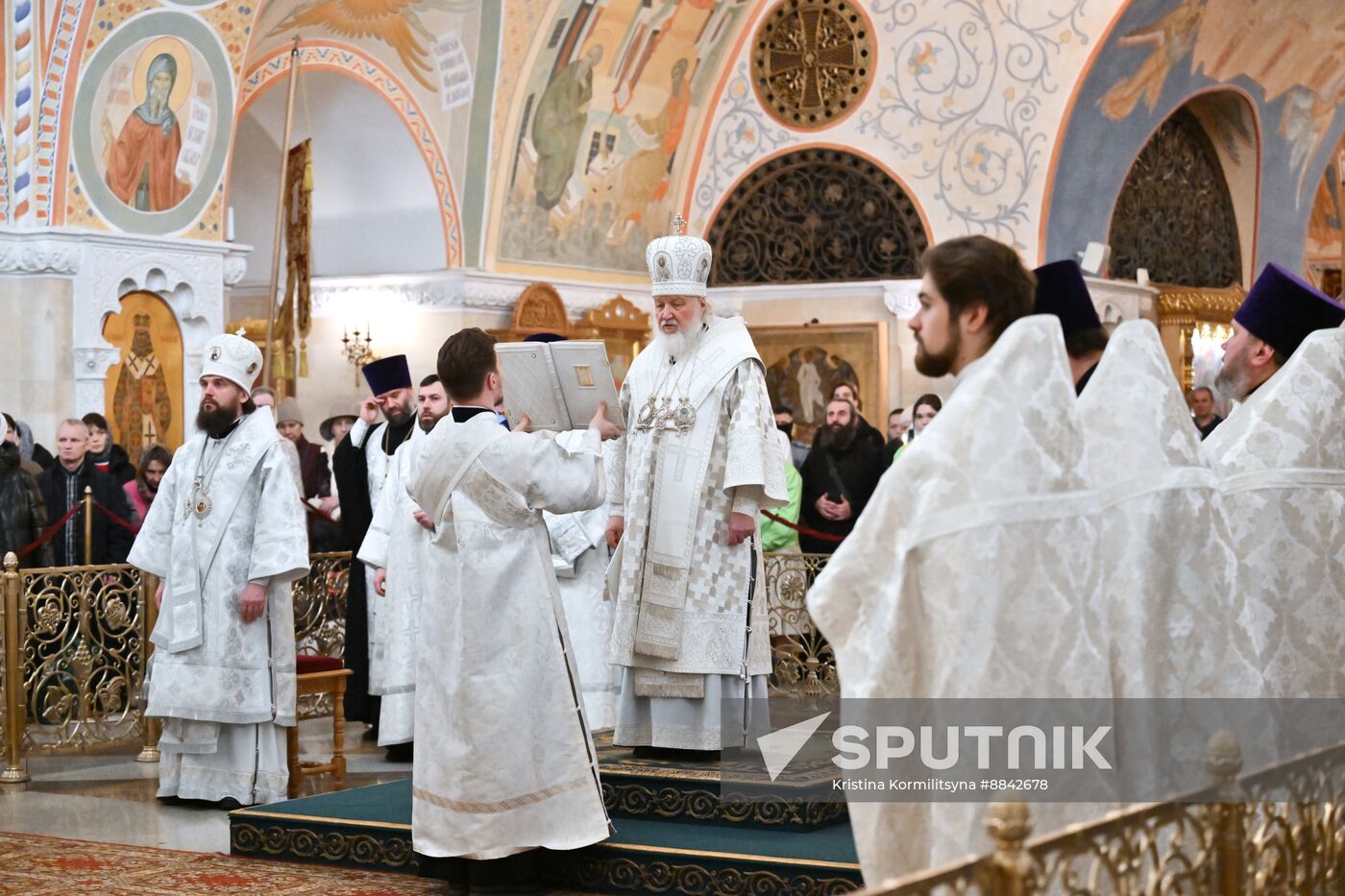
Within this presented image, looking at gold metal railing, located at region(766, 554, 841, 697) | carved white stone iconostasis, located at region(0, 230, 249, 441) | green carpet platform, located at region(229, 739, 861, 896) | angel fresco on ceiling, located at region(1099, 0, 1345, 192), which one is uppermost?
angel fresco on ceiling, located at region(1099, 0, 1345, 192)

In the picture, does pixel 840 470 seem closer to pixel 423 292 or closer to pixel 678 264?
pixel 678 264

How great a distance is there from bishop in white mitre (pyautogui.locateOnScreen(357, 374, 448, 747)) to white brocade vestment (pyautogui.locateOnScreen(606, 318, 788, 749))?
1779 millimetres

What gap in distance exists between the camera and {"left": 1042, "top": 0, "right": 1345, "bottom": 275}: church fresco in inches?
627

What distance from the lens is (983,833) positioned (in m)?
3.30

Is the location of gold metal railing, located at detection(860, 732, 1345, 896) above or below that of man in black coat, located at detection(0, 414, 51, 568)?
below

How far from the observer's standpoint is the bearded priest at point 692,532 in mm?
6422

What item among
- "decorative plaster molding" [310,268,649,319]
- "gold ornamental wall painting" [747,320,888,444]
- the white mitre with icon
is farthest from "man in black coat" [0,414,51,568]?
"gold ornamental wall painting" [747,320,888,444]

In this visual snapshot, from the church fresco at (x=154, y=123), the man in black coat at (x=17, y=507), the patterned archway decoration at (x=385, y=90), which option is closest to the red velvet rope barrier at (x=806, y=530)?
the man in black coat at (x=17, y=507)

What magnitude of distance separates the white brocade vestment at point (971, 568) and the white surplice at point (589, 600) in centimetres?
490

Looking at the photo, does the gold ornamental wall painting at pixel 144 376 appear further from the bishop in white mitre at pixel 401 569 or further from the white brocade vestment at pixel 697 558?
the white brocade vestment at pixel 697 558

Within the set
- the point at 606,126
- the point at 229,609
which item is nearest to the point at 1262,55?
the point at 606,126

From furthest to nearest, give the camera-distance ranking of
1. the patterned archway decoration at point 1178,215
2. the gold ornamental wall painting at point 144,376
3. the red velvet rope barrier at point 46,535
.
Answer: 1. the patterned archway decoration at point 1178,215
2. the gold ornamental wall painting at point 144,376
3. the red velvet rope barrier at point 46,535

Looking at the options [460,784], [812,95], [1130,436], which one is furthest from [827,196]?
[1130,436]

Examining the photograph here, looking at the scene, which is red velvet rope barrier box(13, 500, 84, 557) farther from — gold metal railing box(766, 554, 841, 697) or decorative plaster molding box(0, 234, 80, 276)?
gold metal railing box(766, 554, 841, 697)
